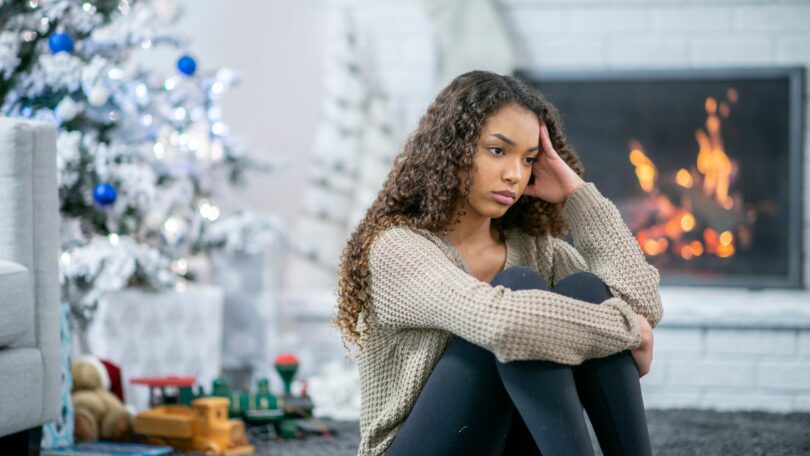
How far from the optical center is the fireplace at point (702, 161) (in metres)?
3.12

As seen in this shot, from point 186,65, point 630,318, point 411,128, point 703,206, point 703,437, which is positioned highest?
point 186,65

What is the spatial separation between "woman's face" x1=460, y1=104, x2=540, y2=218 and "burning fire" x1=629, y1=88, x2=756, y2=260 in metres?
1.87

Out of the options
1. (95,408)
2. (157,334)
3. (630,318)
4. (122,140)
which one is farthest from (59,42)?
(630,318)

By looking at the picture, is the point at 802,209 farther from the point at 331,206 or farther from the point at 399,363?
the point at 399,363

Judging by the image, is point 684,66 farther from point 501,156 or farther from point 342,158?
point 501,156

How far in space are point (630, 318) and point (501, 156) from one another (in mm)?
277

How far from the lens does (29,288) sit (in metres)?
1.66

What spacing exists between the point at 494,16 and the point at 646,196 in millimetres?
736

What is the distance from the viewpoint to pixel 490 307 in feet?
3.86

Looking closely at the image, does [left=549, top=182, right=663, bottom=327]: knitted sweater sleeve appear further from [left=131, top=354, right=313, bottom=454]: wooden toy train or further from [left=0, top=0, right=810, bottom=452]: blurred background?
[left=0, top=0, right=810, bottom=452]: blurred background

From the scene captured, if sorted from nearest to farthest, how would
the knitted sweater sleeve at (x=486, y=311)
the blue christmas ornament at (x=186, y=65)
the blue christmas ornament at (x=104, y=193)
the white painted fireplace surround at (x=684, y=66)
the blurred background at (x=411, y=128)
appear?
the knitted sweater sleeve at (x=486, y=311) < the blue christmas ornament at (x=104, y=193) < the blue christmas ornament at (x=186, y=65) < the blurred background at (x=411, y=128) < the white painted fireplace surround at (x=684, y=66)

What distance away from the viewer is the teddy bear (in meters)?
2.05

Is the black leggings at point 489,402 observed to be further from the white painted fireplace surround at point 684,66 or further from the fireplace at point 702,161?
the fireplace at point 702,161

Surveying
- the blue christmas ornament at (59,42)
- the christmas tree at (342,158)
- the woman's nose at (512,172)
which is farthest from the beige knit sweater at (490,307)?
the christmas tree at (342,158)
